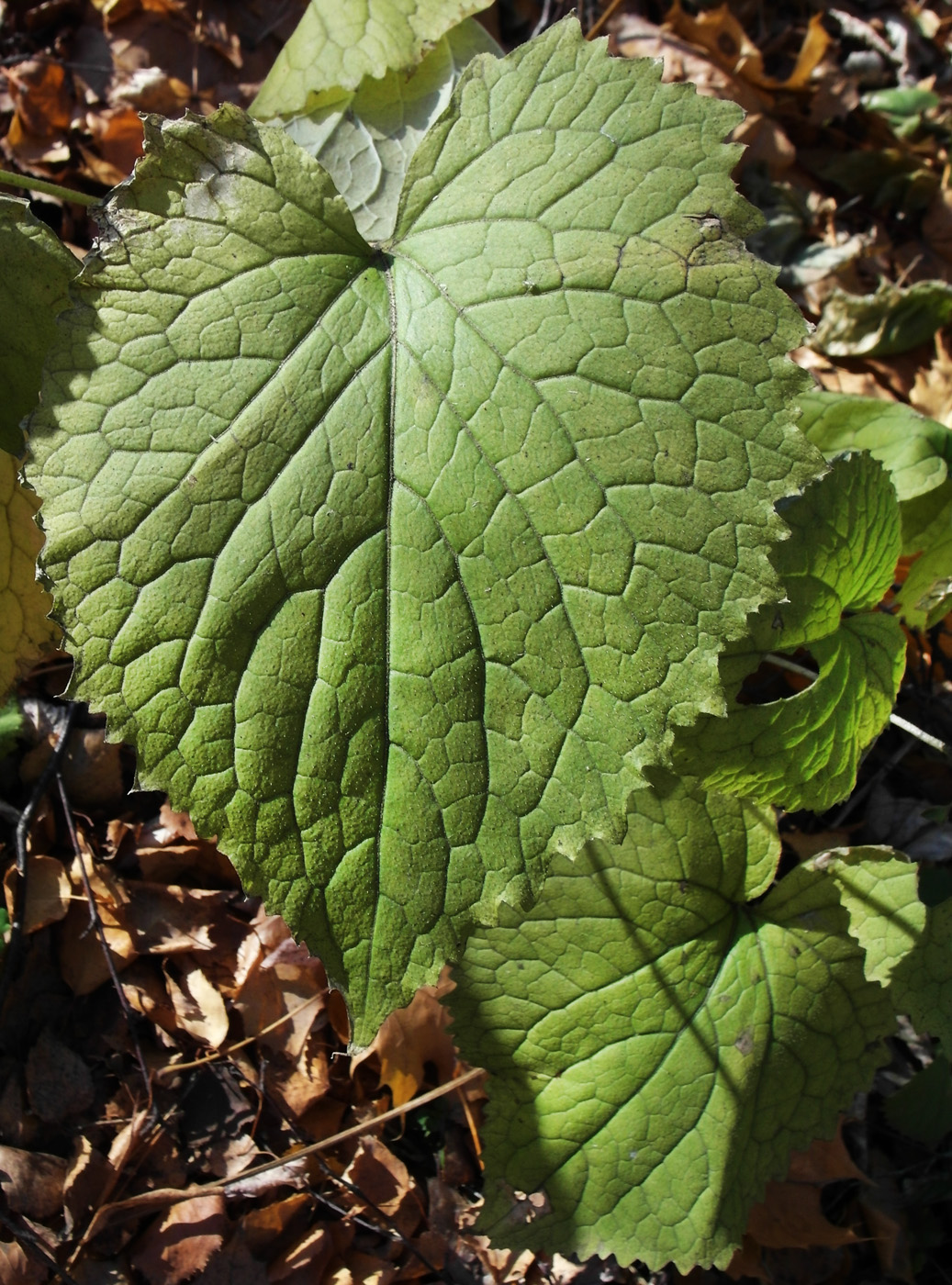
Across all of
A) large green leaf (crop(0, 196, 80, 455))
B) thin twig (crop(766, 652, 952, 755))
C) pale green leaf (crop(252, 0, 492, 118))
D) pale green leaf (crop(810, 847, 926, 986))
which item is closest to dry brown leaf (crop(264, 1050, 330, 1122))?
pale green leaf (crop(810, 847, 926, 986))

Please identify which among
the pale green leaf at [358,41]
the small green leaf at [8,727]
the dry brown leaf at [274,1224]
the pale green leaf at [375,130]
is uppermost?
the pale green leaf at [358,41]

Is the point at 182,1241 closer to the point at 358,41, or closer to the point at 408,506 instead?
the point at 408,506

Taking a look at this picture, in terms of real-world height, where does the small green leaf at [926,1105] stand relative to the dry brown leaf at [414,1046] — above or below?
below

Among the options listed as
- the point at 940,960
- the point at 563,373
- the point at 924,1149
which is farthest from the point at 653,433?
the point at 924,1149

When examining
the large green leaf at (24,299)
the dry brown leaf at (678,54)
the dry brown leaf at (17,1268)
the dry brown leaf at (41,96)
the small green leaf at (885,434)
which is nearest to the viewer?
the large green leaf at (24,299)

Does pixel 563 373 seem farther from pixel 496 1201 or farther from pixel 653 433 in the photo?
pixel 496 1201

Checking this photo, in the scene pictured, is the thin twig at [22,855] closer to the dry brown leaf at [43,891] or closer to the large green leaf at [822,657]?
the dry brown leaf at [43,891]

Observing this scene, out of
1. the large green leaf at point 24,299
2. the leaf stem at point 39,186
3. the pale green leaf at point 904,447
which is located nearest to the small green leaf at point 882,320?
the pale green leaf at point 904,447

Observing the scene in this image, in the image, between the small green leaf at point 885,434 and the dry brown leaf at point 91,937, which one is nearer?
the dry brown leaf at point 91,937
